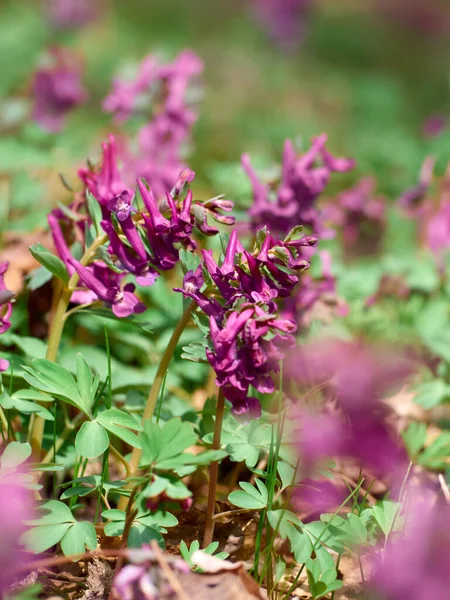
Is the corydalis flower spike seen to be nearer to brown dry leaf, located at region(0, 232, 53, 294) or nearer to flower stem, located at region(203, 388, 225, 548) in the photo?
flower stem, located at region(203, 388, 225, 548)

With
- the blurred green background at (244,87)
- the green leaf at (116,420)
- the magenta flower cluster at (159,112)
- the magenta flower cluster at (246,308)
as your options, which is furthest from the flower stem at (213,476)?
the magenta flower cluster at (159,112)

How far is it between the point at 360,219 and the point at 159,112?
91 cm

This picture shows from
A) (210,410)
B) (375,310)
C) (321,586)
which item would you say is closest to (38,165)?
(375,310)

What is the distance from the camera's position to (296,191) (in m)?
1.89

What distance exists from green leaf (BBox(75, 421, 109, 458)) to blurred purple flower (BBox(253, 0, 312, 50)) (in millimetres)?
6321

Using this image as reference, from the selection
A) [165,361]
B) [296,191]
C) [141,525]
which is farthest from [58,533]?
[296,191]

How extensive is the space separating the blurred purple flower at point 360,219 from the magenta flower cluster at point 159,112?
0.65m

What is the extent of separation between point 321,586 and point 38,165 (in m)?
2.11

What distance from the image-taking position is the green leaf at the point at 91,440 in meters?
1.12

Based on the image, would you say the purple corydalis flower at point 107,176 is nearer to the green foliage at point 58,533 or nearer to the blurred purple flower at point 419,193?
the green foliage at point 58,533

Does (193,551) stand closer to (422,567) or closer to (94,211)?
(422,567)

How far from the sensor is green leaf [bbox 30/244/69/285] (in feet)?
4.22

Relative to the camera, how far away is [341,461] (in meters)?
1.69

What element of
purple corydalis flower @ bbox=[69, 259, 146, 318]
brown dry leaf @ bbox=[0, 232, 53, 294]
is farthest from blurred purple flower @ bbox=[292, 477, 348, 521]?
brown dry leaf @ bbox=[0, 232, 53, 294]
